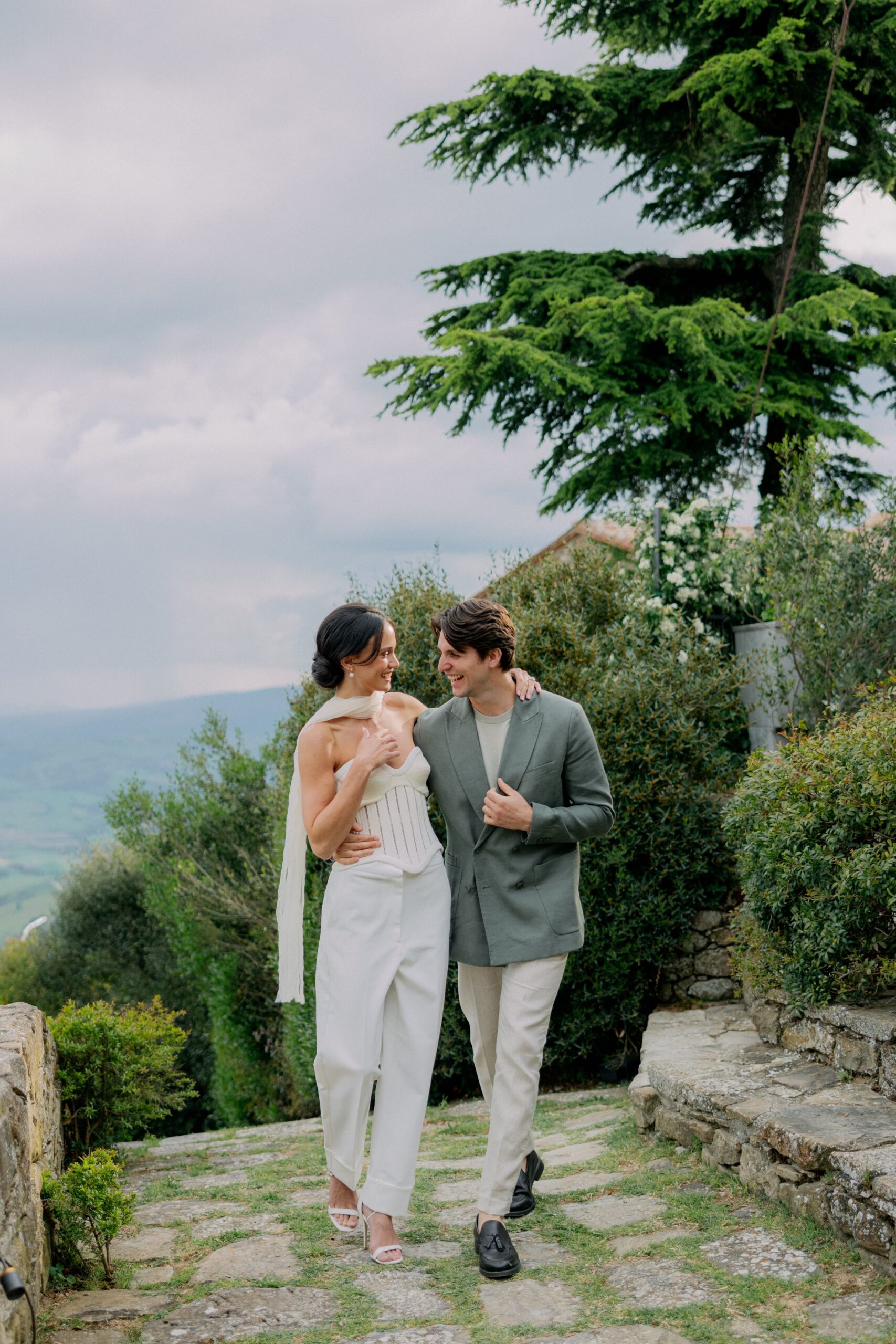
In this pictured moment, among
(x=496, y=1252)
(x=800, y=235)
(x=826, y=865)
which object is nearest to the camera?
(x=496, y=1252)

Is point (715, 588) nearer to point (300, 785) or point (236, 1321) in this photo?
point (300, 785)

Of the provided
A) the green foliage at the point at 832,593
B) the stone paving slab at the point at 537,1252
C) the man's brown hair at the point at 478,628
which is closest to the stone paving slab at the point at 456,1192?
the stone paving slab at the point at 537,1252

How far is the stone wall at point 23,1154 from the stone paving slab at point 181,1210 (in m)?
0.43

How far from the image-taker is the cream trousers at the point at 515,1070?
11.9ft

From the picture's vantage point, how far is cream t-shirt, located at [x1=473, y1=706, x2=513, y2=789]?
393cm

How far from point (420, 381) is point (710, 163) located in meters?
5.82

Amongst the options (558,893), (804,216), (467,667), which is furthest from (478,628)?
(804,216)

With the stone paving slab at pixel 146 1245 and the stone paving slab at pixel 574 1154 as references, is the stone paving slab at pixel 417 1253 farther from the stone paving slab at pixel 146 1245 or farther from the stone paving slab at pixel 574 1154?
the stone paving slab at pixel 574 1154

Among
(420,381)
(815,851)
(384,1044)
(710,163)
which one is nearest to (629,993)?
(815,851)

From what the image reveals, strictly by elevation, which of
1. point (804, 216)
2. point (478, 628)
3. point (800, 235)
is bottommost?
point (478, 628)

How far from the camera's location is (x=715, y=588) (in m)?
10.2

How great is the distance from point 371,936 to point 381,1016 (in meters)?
0.27

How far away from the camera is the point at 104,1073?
223 inches

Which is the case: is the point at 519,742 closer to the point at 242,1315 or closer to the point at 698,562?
the point at 242,1315
